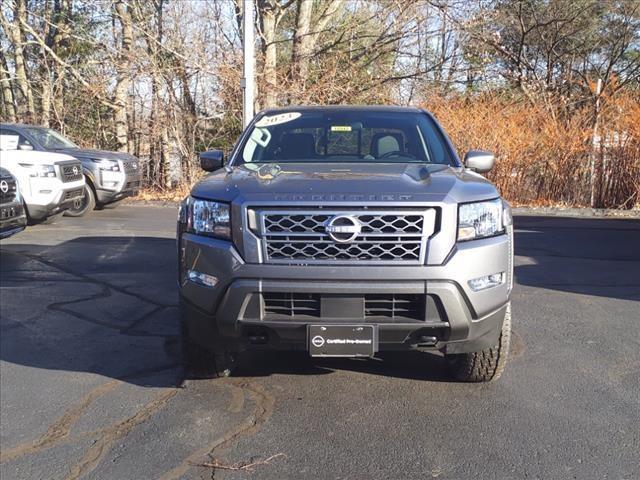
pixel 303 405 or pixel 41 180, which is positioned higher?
pixel 41 180

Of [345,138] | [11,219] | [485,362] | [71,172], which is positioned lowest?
[485,362]

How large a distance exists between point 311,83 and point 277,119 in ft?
41.0

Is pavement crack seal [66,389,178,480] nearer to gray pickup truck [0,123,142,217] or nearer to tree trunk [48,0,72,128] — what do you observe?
gray pickup truck [0,123,142,217]

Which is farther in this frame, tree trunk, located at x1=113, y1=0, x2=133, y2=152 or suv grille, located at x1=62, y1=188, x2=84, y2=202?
tree trunk, located at x1=113, y1=0, x2=133, y2=152

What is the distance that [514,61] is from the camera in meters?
20.9

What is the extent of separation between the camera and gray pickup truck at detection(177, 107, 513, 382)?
11.2 ft

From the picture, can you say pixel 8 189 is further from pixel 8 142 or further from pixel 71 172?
pixel 8 142

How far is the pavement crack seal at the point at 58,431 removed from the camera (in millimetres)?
3420

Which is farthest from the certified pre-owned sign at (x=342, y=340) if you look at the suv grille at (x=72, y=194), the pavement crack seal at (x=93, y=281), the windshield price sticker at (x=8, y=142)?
the windshield price sticker at (x=8, y=142)

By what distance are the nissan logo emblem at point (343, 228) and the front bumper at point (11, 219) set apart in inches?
235

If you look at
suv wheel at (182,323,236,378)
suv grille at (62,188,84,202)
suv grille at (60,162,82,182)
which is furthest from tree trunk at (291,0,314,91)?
suv wheel at (182,323,236,378)

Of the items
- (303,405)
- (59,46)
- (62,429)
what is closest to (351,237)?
(303,405)

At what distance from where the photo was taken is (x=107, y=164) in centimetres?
1312

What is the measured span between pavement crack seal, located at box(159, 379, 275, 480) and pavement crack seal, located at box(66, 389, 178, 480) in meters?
0.39
